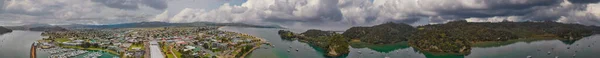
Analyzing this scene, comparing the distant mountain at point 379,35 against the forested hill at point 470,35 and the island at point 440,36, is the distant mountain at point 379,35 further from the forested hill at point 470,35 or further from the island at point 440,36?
the forested hill at point 470,35

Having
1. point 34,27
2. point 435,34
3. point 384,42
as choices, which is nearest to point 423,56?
point 435,34

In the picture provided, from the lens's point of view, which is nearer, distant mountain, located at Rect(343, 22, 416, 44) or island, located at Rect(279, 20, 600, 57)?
island, located at Rect(279, 20, 600, 57)

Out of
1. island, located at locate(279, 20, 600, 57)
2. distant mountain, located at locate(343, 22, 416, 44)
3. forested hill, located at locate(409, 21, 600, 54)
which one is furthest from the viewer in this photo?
distant mountain, located at locate(343, 22, 416, 44)

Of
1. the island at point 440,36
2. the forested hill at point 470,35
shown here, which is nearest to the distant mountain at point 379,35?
the island at point 440,36

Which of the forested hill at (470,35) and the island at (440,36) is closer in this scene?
the island at (440,36)

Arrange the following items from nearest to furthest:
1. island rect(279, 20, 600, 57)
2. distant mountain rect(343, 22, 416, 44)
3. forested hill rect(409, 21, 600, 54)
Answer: island rect(279, 20, 600, 57)
forested hill rect(409, 21, 600, 54)
distant mountain rect(343, 22, 416, 44)

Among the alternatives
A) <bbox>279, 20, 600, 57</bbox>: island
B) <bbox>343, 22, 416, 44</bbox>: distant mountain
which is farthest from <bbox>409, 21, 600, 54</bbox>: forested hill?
<bbox>343, 22, 416, 44</bbox>: distant mountain

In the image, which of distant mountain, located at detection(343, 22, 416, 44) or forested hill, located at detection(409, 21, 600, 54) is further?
distant mountain, located at detection(343, 22, 416, 44)

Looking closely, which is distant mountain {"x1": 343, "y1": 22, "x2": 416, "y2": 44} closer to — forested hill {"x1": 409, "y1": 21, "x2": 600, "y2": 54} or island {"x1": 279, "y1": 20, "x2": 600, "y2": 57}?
island {"x1": 279, "y1": 20, "x2": 600, "y2": 57}

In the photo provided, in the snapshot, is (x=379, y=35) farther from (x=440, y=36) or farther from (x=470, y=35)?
(x=440, y=36)
